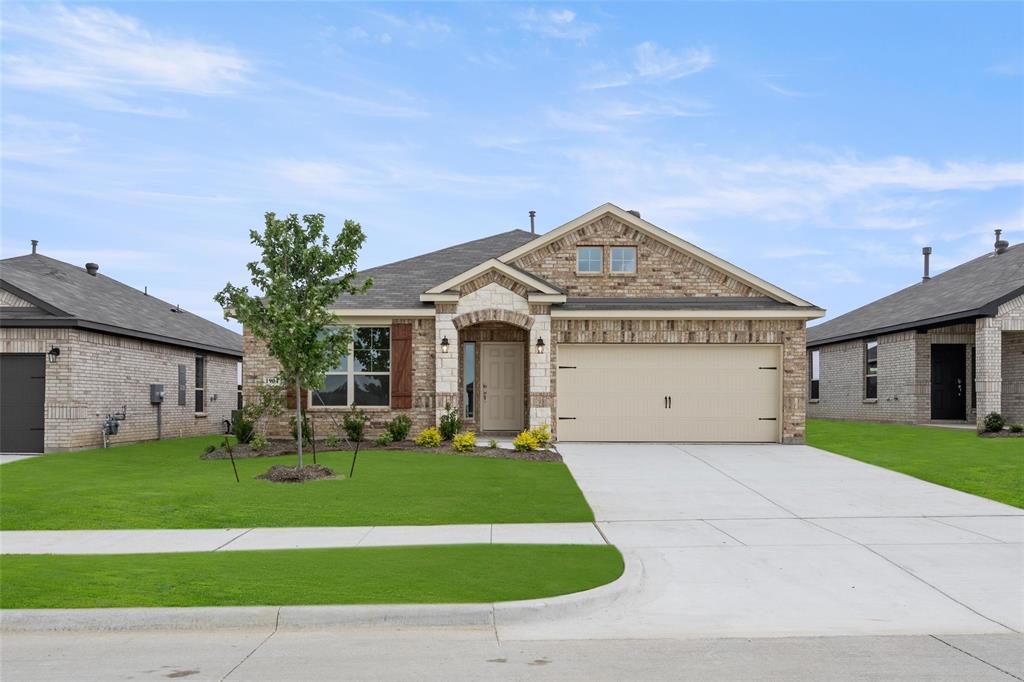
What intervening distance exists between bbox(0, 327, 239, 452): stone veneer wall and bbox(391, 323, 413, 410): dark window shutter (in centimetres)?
708

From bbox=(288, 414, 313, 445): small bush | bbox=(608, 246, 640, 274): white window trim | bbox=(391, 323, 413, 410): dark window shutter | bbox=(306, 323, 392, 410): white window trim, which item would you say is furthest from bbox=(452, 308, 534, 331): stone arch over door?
bbox=(288, 414, 313, 445): small bush

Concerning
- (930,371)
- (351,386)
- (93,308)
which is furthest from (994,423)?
(93,308)

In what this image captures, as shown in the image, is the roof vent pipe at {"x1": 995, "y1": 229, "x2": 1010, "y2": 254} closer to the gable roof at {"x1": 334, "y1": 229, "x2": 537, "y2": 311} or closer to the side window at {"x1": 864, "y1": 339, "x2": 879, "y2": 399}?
the side window at {"x1": 864, "y1": 339, "x2": 879, "y2": 399}

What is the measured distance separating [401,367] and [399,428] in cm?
153

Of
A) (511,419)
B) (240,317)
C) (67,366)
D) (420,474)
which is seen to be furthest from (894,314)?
(67,366)

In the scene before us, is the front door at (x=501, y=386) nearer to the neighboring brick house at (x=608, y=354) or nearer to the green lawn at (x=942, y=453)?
the neighboring brick house at (x=608, y=354)

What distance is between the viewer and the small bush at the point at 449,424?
1914 centimetres

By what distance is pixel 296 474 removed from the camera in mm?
14016

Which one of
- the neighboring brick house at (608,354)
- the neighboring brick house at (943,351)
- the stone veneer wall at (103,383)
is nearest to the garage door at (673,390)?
the neighboring brick house at (608,354)

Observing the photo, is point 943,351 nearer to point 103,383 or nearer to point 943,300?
point 943,300

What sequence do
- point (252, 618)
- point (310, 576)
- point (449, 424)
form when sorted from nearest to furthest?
point (252, 618), point (310, 576), point (449, 424)

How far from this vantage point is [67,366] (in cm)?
1880

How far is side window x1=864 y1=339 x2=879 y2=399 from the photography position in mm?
28188

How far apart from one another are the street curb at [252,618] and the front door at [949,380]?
77.7 ft
